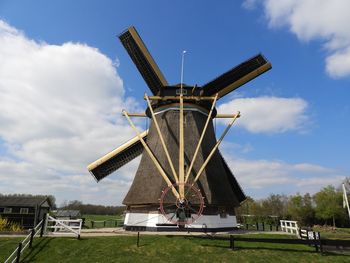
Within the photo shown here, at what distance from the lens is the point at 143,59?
23.5m

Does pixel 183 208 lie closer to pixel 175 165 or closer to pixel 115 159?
pixel 175 165

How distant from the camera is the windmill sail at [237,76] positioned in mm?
22906

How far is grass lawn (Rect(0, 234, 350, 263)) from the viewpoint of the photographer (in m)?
12.3

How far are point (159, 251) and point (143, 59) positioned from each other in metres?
15.2

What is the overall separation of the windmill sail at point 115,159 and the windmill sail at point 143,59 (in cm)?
415

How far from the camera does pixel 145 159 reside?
21.7 meters

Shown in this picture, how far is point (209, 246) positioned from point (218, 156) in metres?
9.44

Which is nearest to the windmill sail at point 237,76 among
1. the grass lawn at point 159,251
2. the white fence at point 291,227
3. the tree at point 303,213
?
the white fence at point 291,227

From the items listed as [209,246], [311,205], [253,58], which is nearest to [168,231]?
[209,246]

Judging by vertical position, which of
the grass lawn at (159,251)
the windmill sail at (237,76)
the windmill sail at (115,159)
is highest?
the windmill sail at (237,76)

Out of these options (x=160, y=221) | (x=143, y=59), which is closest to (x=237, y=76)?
(x=143, y=59)

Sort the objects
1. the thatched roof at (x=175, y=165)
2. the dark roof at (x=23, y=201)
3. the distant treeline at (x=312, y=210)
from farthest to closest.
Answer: the distant treeline at (x=312, y=210) → the dark roof at (x=23, y=201) → the thatched roof at (x=175, y=165)

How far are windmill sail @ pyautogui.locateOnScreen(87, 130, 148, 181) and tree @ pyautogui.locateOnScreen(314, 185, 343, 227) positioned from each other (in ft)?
130

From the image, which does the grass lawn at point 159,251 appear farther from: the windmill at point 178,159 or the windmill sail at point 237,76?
the windmill sail at point 237,76
